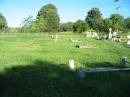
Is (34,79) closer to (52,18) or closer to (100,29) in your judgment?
(52,18)

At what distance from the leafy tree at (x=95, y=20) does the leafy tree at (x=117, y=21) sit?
12721 mm

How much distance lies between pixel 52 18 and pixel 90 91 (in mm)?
60194

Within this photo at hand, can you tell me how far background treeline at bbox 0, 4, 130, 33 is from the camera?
6023 cm

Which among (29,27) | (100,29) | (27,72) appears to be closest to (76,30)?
(100,29)

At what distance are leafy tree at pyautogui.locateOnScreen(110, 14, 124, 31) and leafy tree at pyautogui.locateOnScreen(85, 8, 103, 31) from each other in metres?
12.7

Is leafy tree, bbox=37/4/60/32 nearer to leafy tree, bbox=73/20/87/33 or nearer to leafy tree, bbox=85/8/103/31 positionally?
leafy tree, bbox=73/20/87/33

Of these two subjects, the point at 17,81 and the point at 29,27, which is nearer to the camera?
the point at 17,81

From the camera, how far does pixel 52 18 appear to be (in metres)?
66.9

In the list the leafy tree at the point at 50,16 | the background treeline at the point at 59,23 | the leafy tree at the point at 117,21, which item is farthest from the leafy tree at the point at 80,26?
the leafy tree at the point at 117,21

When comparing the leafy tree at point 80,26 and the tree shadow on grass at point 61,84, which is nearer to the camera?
the tree shadow on grass at point 61,84

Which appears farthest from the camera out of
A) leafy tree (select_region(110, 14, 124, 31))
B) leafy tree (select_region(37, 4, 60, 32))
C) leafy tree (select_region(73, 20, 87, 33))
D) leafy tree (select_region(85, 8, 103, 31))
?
leafy tree (select_region(73, 20, 87, 33))

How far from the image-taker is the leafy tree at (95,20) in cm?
7688

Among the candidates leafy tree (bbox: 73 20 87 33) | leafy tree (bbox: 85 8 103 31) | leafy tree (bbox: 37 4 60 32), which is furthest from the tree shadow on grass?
leafy tree (bbox: 73 20 87 33)

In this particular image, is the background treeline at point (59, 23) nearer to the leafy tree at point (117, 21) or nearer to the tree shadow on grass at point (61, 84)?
the leafy tree at point (117, 21)
